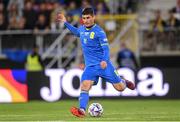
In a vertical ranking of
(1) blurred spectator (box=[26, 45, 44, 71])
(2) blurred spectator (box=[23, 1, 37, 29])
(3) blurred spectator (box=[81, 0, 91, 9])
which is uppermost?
(3) blurred spectator (box=[81, 0, 91, 9])

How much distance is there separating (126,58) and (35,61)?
11.1 ft

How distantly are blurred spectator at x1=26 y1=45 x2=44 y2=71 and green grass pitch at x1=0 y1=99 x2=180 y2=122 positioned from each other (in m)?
3.08

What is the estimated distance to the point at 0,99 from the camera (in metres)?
23.7

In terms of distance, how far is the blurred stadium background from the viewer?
24141mm

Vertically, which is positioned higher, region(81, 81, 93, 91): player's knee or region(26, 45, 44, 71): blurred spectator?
region(81, 81, 93, 91): player's knee

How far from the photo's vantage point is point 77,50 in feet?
90.1

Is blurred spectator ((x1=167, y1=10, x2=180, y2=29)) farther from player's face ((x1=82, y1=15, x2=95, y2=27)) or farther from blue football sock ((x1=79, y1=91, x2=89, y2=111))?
blue football sock ((x1=79, y1=91, x2=89, y2=111))

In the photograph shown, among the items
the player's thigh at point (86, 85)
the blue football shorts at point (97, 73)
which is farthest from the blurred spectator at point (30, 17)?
the player's thigh at point (86, 85)

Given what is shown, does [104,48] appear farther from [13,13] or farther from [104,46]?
[13,13]

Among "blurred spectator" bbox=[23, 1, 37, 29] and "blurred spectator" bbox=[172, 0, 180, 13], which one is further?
"blurred spectator" bbox=[172, 0, 180, 13]

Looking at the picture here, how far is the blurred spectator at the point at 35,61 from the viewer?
26406mm

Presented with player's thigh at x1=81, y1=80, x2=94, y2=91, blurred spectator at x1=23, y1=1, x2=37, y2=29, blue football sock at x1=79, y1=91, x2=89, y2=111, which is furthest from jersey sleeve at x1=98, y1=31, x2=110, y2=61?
blurred spectator at x1=23, y1=1, x2=37, y2=29

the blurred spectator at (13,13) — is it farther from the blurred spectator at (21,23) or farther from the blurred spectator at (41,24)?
the blurred spectator at (41,24)

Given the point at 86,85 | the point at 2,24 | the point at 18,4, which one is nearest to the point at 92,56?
the point at 86,85
